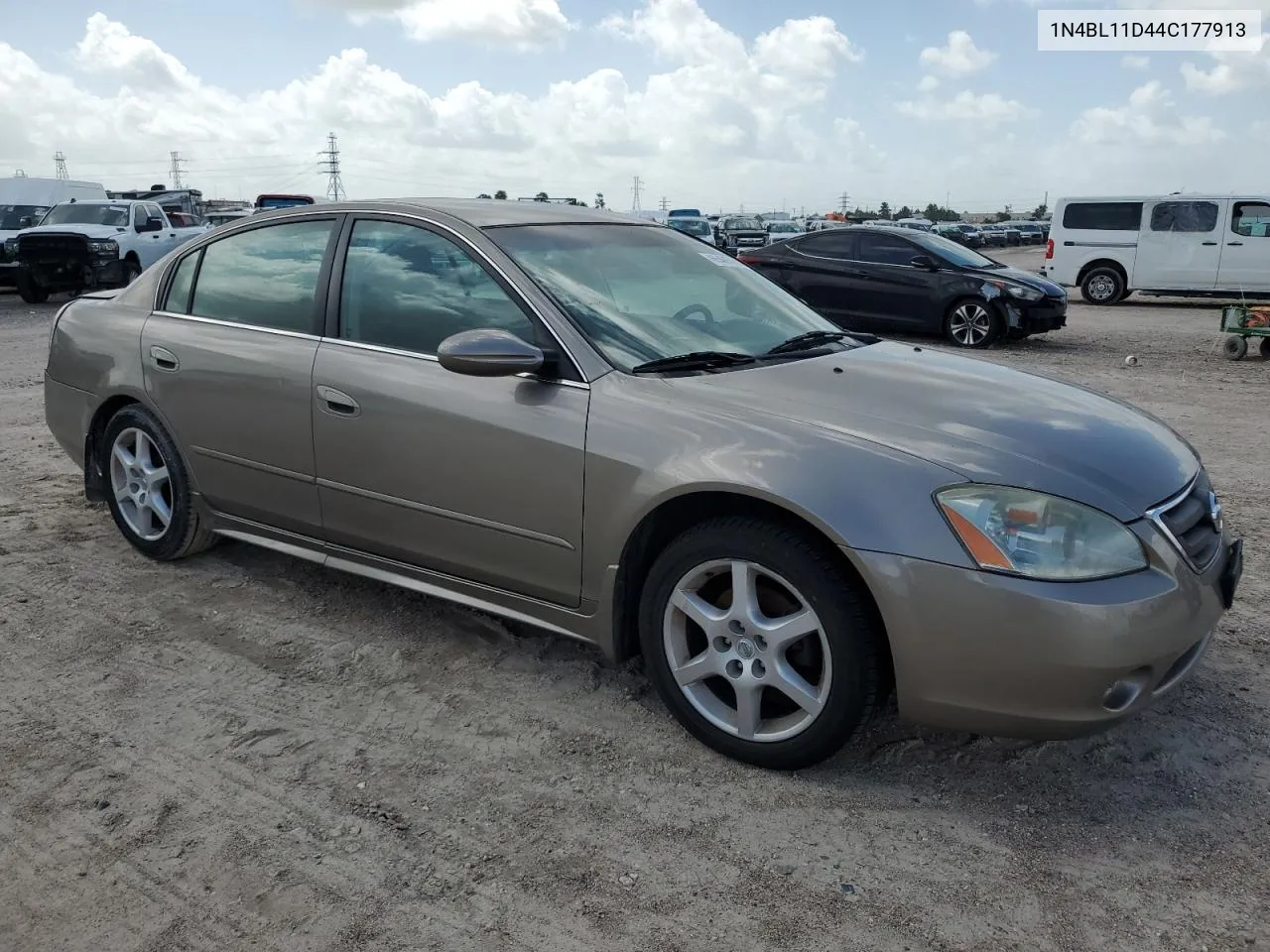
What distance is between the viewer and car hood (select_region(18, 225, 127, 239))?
1658 cm

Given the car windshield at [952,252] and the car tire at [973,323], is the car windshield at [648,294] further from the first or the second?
the car windshield at [952,252]

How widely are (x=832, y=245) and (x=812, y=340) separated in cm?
1010

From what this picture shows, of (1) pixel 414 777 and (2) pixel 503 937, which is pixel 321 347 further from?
(2) pixel 503 937

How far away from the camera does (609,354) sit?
10.7 ft

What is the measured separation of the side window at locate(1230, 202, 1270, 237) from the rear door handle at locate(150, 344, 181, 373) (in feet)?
56.6

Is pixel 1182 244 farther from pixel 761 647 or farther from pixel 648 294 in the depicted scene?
pixel 761 647

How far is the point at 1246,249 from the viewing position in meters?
16.8

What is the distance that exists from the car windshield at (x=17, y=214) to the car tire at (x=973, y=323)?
55.3 ft

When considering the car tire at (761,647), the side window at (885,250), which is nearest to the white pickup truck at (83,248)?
the side window at (885,250)

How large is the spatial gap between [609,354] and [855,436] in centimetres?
84

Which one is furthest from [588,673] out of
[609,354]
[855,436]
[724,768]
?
[855,436]

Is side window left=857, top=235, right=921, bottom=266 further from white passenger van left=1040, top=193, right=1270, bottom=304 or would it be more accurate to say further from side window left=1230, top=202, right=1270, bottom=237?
side window left=1230, top=202, right=1270, bottom=237

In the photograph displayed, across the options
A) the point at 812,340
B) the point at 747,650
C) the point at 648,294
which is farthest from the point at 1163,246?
the point at 747,650

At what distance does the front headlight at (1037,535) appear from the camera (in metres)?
2.58
